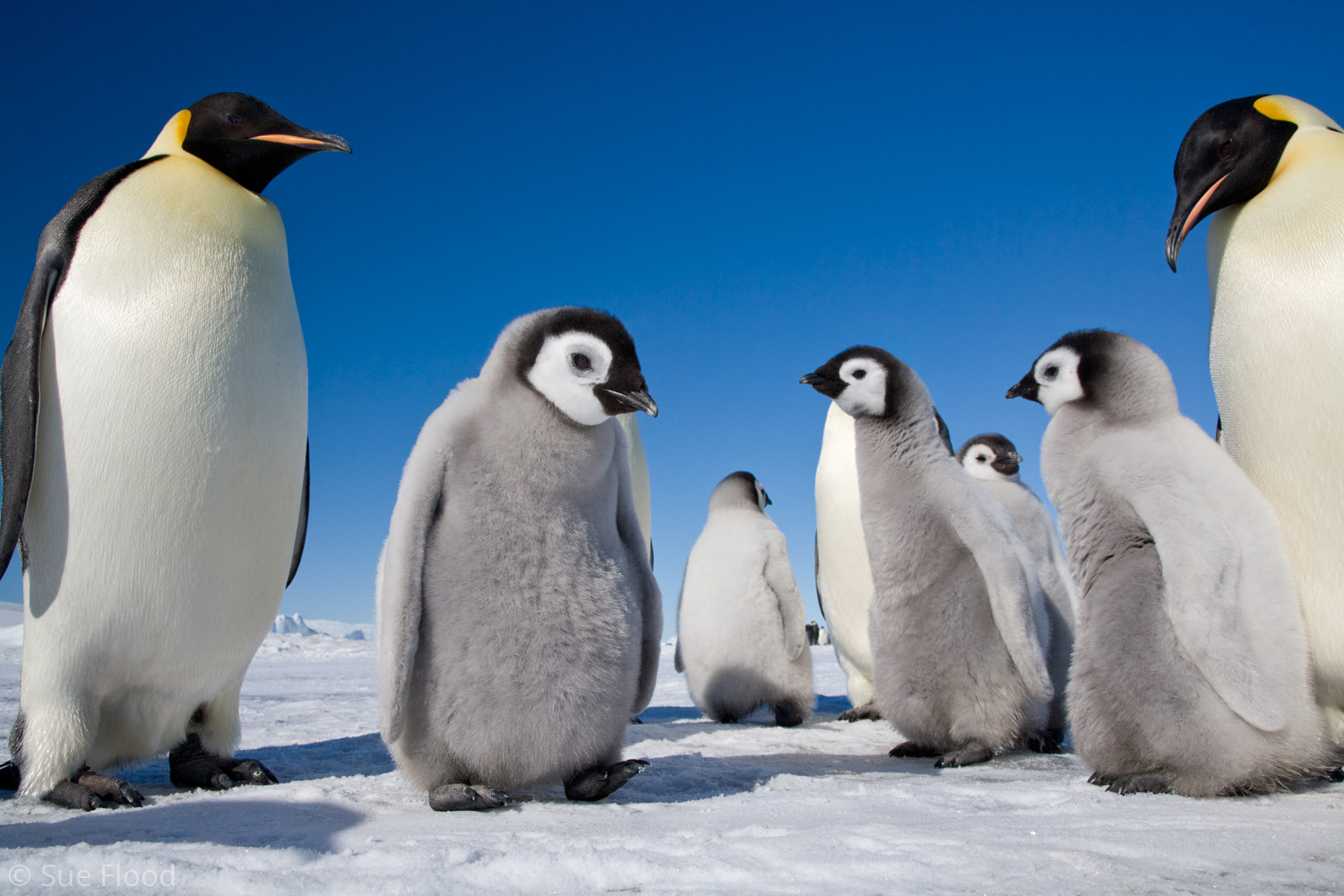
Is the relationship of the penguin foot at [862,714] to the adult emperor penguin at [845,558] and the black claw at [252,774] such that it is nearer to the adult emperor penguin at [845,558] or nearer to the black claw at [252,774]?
the adult emperor penguin at [845,558]

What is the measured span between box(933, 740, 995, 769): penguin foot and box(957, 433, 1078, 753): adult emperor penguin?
1.59 ft

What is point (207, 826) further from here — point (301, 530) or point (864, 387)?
point (864, 387)

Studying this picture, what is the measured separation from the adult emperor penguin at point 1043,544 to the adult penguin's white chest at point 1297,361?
0.68 m

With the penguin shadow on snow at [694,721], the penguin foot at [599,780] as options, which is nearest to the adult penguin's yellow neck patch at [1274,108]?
the penguin foot at [599,780]

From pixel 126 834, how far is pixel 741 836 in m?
1.46

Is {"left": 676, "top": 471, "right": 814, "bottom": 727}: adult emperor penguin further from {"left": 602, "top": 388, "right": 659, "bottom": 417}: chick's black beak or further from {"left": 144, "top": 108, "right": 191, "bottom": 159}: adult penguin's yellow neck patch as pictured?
{"left": 144, "top": 108, "right": 191, "bottom": 159}: adult penguin's yellow neck patch

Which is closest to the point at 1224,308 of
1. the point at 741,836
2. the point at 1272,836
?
the point at 1272,836

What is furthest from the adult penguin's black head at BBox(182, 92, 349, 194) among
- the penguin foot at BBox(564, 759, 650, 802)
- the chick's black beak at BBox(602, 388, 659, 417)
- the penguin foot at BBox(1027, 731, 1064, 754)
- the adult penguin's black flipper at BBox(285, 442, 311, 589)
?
the penguin foot at BBox(1027, 731, 1064, 754)

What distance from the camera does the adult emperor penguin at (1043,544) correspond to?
13.6 ft

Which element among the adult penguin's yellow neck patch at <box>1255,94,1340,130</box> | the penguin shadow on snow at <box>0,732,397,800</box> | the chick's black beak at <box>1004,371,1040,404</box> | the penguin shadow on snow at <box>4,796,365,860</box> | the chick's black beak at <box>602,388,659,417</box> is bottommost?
the penguin shadow on snow at <box>0,732,397,800</box>

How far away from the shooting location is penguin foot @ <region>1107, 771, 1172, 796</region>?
2492 mm

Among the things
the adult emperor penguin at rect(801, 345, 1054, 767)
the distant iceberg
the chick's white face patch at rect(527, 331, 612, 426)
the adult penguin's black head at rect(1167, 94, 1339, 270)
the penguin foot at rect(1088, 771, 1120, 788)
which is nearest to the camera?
the chick's white face patch at rect(527, 331, 612, 426)

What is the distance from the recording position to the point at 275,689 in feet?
24.2

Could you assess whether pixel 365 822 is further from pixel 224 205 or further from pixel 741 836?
pixel 224 205
